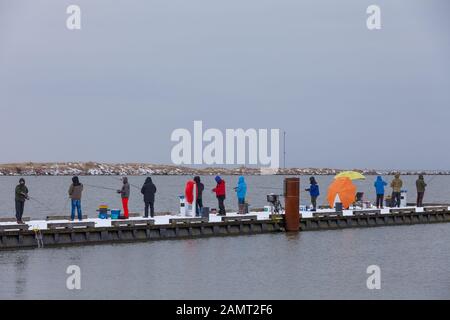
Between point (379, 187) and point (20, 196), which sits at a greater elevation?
point (20, 196)

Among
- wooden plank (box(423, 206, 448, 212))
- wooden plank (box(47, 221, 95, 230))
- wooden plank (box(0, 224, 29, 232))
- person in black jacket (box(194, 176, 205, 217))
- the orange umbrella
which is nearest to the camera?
wooden plank (box(0, 224, 29, 232))

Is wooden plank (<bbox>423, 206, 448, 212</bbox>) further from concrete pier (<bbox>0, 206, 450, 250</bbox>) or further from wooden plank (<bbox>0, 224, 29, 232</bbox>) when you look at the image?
wooden plank (<bbox>0, 224, 29, 232</bbox>)

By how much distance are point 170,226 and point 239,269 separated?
234 inches

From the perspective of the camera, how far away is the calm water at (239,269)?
85.9ft

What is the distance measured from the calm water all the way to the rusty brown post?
0.59m

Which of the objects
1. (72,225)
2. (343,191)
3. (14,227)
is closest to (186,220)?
(72,225)

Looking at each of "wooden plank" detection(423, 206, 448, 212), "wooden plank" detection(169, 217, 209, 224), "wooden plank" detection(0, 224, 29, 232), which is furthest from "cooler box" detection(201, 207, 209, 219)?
"wooden plank" detection(423, 206, 448, 212)

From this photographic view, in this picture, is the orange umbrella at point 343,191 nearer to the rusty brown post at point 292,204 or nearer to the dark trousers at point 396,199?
the dark trousers at point 396,199

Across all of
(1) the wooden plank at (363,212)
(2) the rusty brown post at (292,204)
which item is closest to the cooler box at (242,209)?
(2) the rusty brown post at (292,204)

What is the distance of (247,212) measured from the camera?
4131cm

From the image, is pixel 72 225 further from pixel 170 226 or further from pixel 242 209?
pixel 242 209

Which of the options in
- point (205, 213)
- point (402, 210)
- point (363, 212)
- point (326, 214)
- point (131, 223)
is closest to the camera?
point (131, 223)

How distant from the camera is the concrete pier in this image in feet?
106

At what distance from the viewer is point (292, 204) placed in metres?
39.2
